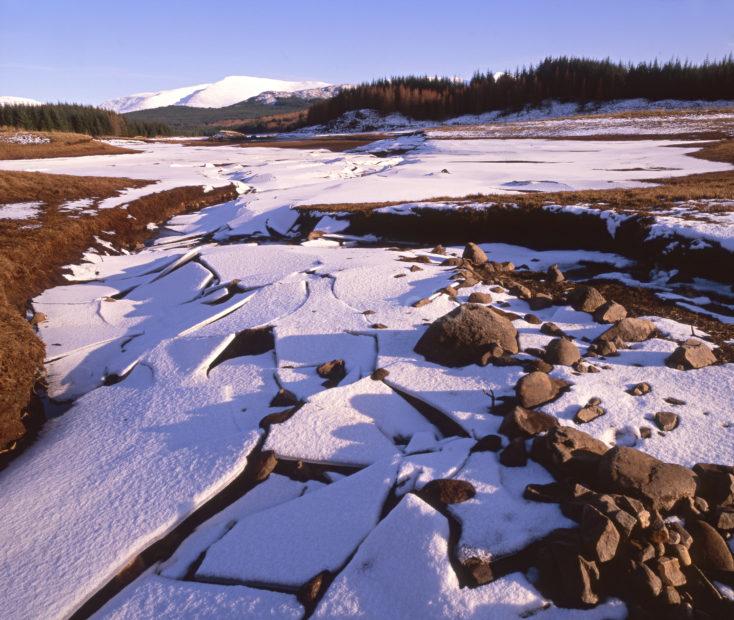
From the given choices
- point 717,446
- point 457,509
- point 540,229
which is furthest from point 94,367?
point 540,229

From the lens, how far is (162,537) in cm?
252

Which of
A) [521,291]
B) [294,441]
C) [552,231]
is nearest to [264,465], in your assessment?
[294,441]

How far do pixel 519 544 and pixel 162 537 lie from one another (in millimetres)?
1831

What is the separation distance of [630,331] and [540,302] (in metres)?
0.96

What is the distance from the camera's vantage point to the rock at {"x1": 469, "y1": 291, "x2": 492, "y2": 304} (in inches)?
180

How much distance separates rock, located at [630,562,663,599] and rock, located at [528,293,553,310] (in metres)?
2.99

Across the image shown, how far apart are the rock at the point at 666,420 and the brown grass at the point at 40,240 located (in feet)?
14.4

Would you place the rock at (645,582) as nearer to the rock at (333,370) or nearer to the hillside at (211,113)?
the rock at (333,370)

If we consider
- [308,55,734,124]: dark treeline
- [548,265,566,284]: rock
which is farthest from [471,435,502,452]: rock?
[308,55,734,124]: dark treeline

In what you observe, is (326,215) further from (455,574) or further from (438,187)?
(455,574)

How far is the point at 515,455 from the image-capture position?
2.63m

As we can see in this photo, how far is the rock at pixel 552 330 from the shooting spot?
13.1 feet

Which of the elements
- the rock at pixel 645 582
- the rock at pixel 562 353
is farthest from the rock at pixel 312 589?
the rock at pixel 562 353

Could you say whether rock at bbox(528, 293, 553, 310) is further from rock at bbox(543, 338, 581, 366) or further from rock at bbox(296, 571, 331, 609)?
rock at bbox(296, 571, 331, 609)
